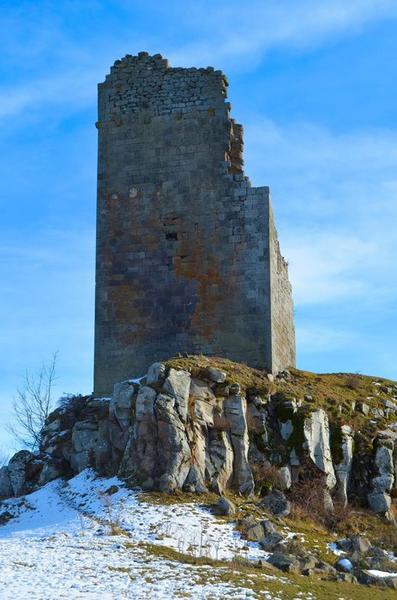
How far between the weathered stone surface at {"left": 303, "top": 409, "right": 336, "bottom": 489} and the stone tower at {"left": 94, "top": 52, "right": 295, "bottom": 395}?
228 centimetres

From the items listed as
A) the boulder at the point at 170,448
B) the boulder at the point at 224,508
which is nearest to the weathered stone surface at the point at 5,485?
the boulder at the point at 170,448

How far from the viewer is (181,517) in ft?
59.1

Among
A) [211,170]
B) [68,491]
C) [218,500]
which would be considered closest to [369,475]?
[218,500]

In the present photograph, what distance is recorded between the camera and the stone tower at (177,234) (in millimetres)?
24312

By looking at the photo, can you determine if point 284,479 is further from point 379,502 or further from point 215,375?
point 215,375

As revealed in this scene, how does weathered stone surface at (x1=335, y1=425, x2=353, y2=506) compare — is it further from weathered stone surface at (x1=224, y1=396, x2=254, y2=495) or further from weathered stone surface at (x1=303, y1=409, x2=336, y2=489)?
weathered stone surface at (x1=224, y1=396, x2=254, y2=495)

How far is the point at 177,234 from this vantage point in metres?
25.1

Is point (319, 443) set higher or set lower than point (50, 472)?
higher

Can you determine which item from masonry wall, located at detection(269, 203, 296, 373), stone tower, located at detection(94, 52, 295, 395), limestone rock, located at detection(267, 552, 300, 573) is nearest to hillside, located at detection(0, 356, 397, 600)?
limestone rock, located at detection(267, 552, 300, 573)

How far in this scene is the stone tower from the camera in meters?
24.3

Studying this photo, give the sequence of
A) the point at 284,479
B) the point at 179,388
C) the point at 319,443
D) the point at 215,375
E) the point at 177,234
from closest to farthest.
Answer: the point at 179,388
the point at 284,479
the point at 215,375
the point at 319,443
the point at 177,234

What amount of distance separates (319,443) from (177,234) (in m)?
6.52

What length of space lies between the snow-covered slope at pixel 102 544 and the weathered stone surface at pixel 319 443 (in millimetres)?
3734

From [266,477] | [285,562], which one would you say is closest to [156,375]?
[266,477]
